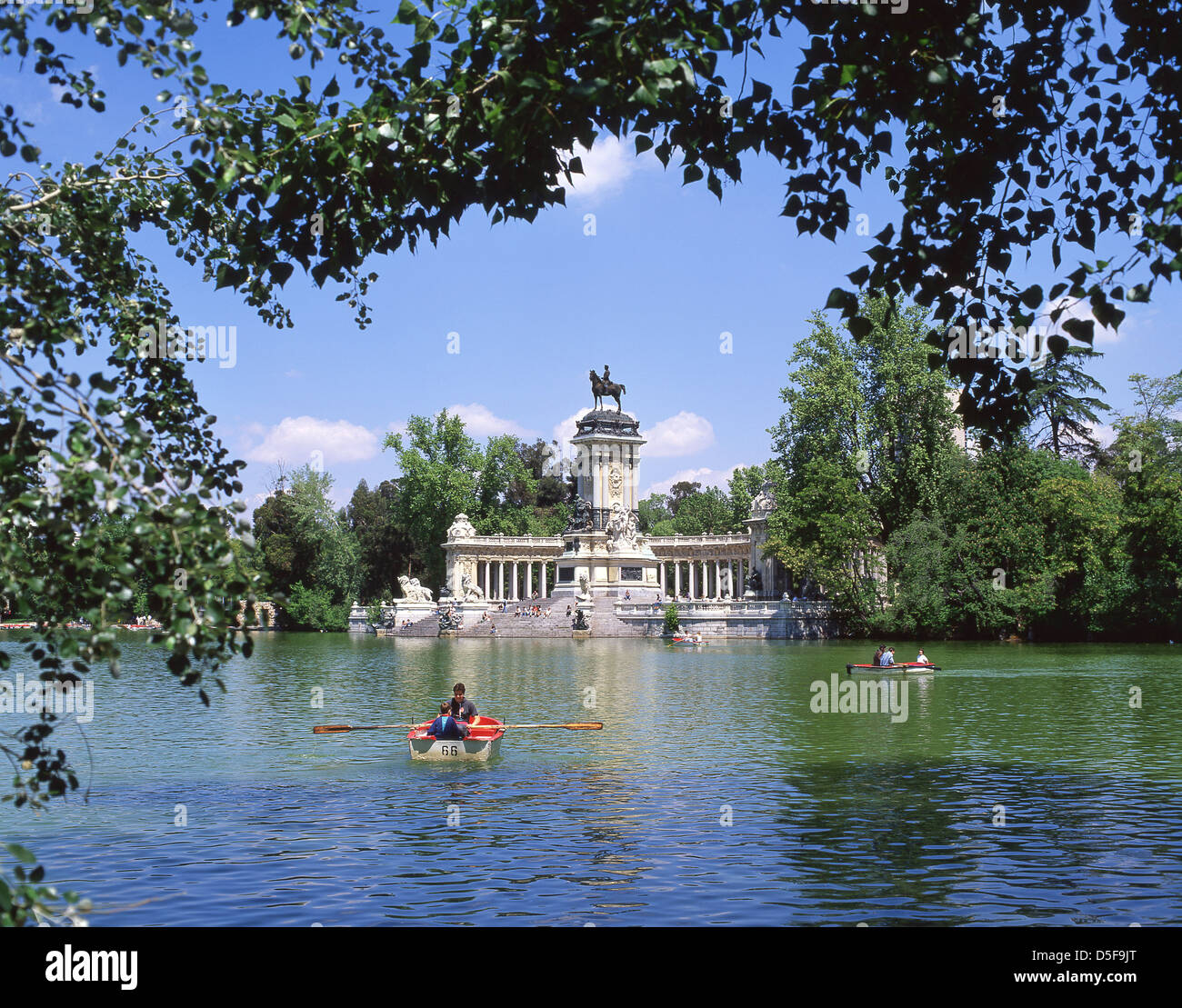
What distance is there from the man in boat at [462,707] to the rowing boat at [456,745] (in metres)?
0.33

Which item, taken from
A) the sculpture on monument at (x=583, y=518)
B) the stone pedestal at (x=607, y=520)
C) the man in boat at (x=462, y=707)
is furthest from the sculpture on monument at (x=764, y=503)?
the man in boat at (x=462, y=707)

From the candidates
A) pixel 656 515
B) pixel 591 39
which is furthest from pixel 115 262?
pixel 656 515

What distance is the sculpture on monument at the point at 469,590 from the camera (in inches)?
3258

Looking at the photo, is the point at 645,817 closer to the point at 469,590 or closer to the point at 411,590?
the point at 411,590

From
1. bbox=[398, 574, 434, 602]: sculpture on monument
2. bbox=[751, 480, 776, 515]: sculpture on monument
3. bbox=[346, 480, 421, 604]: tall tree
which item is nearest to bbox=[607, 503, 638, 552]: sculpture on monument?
bbox=[751, 480, 776, 515]: sculpture on monument

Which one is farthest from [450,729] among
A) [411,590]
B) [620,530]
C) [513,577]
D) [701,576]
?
[701,576]

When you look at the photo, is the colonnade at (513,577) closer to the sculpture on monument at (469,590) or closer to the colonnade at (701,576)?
the sculpture on monument at (469,590)

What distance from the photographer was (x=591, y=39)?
746 cm

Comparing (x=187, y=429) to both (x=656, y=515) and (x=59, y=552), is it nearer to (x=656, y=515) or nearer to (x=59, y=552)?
(x=59, y=552)

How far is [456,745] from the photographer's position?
57.8ft

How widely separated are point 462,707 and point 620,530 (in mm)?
62128

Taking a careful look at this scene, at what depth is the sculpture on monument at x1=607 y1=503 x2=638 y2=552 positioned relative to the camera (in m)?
79.4

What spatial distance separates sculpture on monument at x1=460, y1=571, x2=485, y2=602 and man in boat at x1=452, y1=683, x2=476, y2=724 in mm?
62857

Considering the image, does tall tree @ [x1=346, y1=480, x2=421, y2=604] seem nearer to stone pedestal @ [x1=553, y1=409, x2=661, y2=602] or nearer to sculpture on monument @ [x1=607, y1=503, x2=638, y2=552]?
stone pedestal @ [x1=553, y1=409, x2=661, y2=602]
